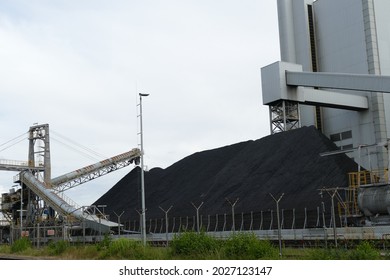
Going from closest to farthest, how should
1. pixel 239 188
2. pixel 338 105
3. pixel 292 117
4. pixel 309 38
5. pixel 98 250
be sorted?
pixel 98 250 < pixel 239 188 < pixel 338 105 < pixel 292 117 < pixel 309 38

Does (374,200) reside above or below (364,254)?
above

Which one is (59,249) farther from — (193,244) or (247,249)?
(247,249)

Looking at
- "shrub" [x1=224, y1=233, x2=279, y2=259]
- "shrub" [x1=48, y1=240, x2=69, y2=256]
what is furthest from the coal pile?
"shrub" [x1=224, y1=233, x2=279, y2=259]

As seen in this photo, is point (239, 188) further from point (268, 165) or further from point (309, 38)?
point (309, 38)

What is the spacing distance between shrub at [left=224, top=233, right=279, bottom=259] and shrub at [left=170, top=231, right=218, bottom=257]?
2.89ft

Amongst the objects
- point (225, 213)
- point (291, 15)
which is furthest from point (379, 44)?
point (225, 213)

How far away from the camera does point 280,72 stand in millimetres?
44719

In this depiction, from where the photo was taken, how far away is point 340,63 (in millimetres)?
48156

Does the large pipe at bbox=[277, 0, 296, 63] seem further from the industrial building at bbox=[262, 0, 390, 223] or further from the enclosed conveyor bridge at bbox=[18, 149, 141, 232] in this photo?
A: the enclosed conveyor bridge at bbox=[18, 149, 141, 232]

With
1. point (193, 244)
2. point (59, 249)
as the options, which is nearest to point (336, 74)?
point (59, 249)

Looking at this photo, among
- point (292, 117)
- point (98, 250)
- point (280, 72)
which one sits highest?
point (280, 72)

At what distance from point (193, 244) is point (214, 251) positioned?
2.98 ft

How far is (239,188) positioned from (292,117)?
10.4 m

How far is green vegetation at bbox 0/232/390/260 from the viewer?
41.5ft
